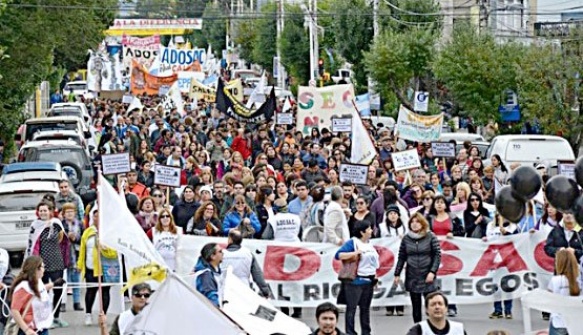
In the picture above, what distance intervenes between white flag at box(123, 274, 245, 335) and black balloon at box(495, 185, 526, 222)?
2895 millimetres

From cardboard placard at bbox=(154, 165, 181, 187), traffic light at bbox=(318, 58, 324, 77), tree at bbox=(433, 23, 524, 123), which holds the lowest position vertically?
cardboard placard at bbox=(154, 165, 181, 187)

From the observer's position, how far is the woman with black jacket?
1811 centimetres

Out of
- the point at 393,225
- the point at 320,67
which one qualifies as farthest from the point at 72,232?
the point at 320,67

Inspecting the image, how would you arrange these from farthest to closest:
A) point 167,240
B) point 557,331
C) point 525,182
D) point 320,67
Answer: point 320,67, point 167,240, point 557,331, point 525,182

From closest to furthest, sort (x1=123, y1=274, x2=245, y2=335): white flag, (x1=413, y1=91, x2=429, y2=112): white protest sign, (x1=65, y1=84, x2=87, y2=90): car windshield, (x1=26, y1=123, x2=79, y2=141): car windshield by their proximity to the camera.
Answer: (x1=123, y1=274, x2=245, y2=335): white flag
(x1=26, y1=123, x2=79, y2=141): car windshield
(x1=413, y1=91, x2=429, y2=112): white protest sign
(x1=65, y1=84, x2=87, y2=90): car windshield

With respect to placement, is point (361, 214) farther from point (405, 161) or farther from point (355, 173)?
point (405, 161)

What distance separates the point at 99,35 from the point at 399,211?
32.8 meters

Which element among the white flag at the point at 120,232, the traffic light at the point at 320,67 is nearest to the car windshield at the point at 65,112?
the traffic light at the point at 320,67

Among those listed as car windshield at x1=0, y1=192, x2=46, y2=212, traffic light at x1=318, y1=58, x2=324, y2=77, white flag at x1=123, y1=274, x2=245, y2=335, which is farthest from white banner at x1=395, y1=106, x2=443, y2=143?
traffic light at x1=318, y1=58, x2=324, y2=77

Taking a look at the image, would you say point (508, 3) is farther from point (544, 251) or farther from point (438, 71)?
point (544, 251)

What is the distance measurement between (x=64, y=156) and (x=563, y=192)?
59.1ft

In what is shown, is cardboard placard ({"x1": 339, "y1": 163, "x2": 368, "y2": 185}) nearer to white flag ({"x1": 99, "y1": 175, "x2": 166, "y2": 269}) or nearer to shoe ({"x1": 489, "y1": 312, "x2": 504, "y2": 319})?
shoe ({"x1": 489, "y1": 312, "x2": 504, "y2": 319})

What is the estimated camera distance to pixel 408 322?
17359mm

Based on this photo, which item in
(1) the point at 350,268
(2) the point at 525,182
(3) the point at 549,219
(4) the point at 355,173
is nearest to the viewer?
(2) the point at 525,182
